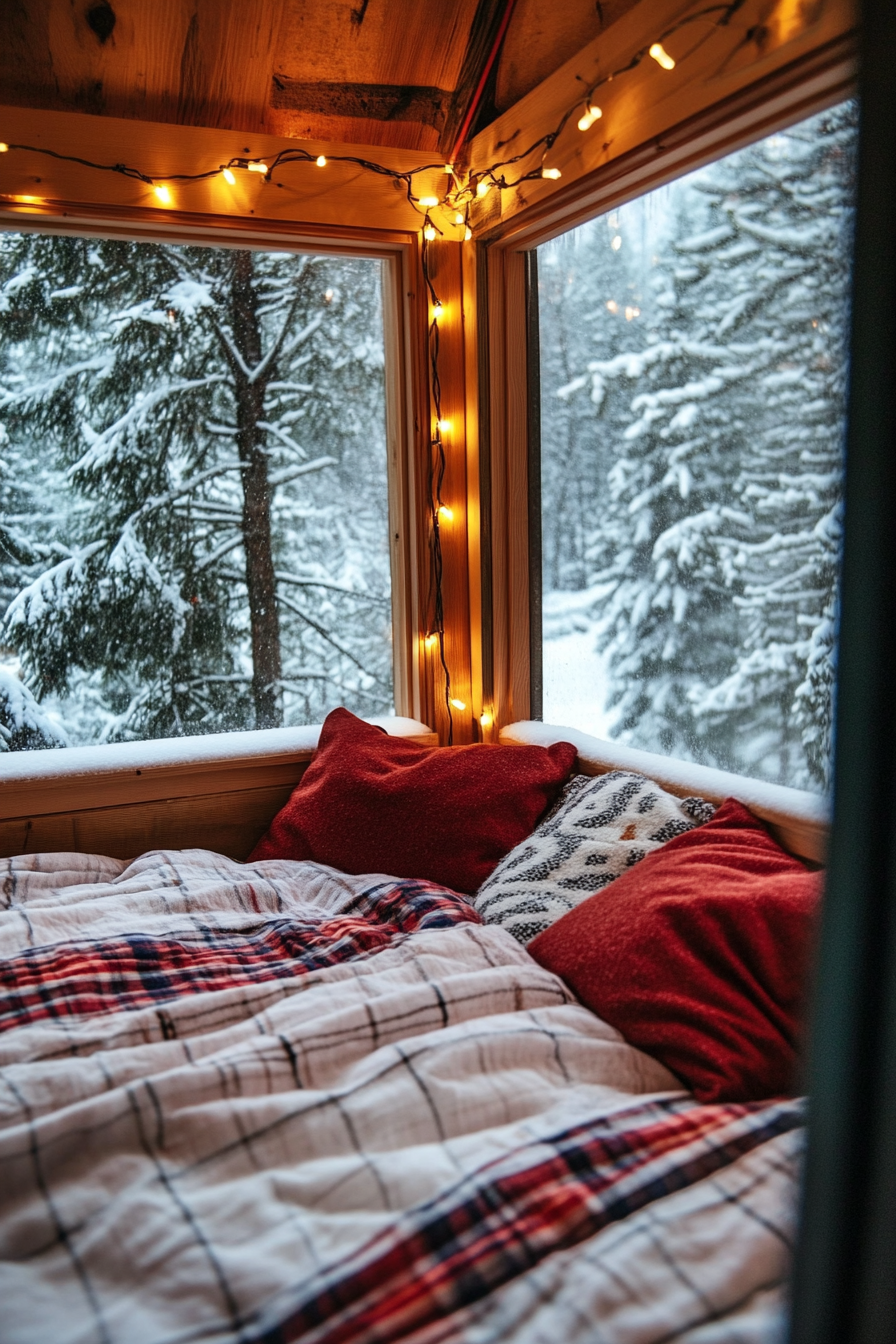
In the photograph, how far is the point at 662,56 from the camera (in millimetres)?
1653

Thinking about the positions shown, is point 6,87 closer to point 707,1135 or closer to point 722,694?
point 722,694

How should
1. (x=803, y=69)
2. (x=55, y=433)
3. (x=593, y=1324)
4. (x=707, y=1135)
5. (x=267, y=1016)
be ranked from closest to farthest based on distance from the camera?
(x=593, y=1324), (x=707, y=1135), (x=267, y=1016), (x=803, y=69), (x=55, y=433)

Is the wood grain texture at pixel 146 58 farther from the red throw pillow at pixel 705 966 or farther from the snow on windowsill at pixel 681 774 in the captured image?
the red throw pillow at pixel 705 966

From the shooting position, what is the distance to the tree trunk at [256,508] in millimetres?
2438

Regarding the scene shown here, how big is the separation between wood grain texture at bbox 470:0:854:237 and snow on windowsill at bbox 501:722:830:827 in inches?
43.8

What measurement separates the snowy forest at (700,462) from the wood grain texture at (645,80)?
0.43 ft

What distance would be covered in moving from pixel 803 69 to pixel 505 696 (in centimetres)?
154

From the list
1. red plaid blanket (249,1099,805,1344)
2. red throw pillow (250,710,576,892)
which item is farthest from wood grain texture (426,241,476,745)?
red plaid blanket (249,1099,805,1344)

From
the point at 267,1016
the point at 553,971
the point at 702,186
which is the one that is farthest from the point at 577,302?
the point at 267,1016

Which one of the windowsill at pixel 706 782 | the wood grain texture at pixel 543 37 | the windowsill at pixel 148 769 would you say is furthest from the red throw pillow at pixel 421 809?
the wood grain texture at pixel 543 37

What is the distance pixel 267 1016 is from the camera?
128 centimetres

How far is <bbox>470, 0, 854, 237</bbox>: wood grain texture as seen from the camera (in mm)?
1411

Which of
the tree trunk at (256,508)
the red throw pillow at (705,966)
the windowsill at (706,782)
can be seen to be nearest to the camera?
the red throw pillow at (705,966)

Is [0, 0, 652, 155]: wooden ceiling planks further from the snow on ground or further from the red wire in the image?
the snow on ground
